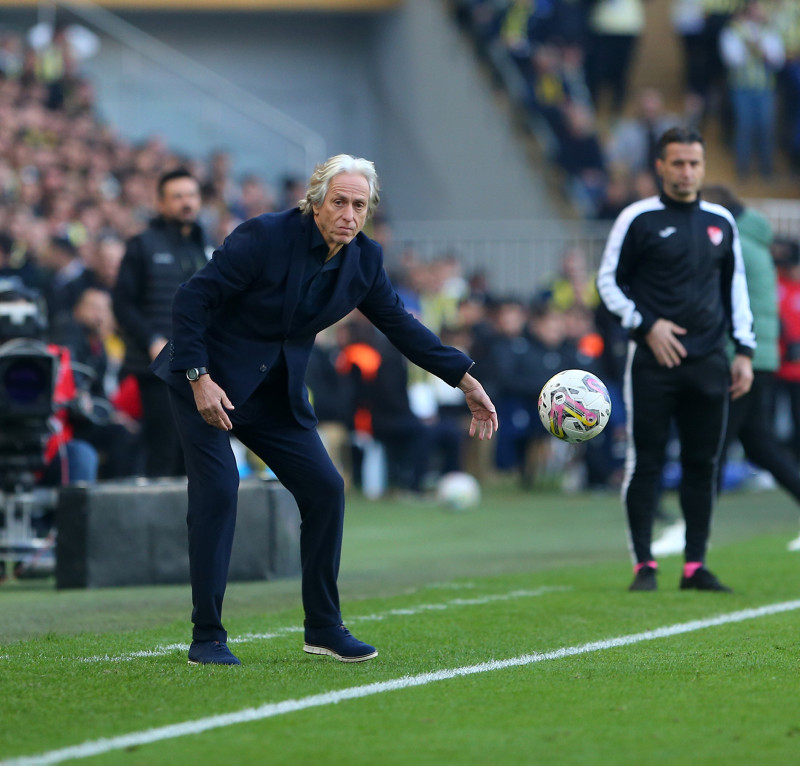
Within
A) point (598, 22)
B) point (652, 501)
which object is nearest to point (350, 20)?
point (598, 22)

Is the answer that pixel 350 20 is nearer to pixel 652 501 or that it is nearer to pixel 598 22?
pixel 598 22

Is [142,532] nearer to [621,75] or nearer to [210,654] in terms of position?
[210,654]

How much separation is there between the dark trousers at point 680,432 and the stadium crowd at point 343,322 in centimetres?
471

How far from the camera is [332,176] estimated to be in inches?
235

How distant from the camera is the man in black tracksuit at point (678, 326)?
841 centimetres

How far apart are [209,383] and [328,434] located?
34.3ft

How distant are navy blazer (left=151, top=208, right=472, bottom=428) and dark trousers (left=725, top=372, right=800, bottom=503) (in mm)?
4375

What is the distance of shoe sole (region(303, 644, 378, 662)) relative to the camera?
6172mm

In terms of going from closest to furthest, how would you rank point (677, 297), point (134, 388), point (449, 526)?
point (677, 297) < point (134, 388) < point (449, 526)

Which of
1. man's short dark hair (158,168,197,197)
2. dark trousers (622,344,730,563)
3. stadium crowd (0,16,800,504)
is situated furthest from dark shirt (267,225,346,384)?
stadium crowd (0,16,800,504)

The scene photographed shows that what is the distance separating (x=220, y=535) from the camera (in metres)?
6.13

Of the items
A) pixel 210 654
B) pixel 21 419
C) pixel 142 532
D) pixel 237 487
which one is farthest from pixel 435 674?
pixel 21 419

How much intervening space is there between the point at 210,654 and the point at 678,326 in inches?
139

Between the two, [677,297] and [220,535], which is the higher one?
[677,297]
